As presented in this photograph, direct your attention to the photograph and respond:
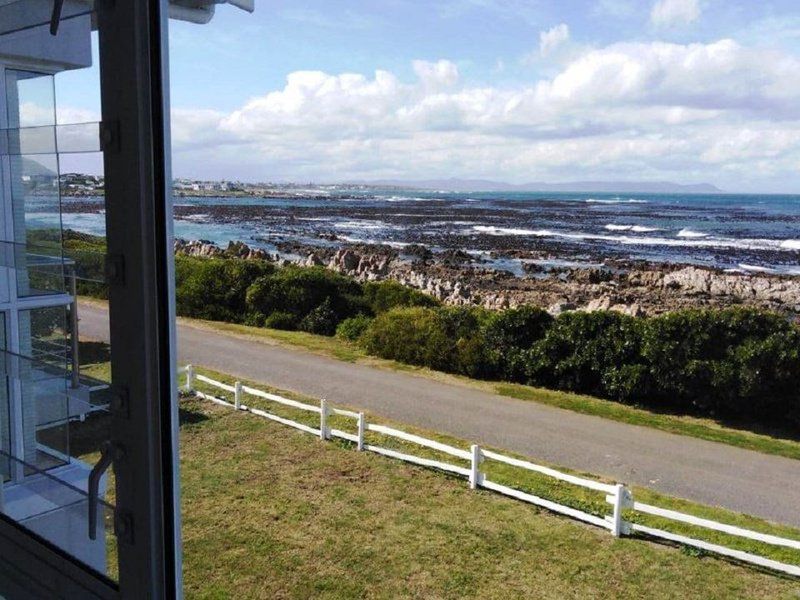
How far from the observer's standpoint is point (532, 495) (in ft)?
12.2

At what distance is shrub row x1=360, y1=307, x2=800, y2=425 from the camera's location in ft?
16.1

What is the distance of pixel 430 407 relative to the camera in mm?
5449

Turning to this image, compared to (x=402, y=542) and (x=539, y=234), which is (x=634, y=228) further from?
(x=402, y=542)

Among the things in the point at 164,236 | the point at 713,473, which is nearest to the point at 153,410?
the point at 164,236

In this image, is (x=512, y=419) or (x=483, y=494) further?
(x=512, y=419)

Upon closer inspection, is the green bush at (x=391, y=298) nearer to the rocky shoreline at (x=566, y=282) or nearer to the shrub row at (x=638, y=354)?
the shrub row at (x=638, y=354)

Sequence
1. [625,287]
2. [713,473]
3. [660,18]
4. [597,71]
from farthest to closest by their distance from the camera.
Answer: [625,287]
[713,473]
[597,71]
[660,18]

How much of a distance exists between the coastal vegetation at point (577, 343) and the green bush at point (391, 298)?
0.05 ft

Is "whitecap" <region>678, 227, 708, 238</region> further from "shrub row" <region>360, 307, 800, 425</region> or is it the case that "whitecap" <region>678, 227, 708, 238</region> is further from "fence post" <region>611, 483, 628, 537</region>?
→ "fence post" <region>611, 483, 628, 537</region>

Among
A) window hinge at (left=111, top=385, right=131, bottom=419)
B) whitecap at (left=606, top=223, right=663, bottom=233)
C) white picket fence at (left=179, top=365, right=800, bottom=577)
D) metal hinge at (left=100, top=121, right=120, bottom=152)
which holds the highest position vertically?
metal hinge at (left=100, top=121, right=120, bottom=152)

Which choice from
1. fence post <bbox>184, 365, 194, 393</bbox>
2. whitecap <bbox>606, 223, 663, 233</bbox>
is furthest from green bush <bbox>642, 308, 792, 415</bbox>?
whitecap <bbox>606, 223, 663, 233</bbox>

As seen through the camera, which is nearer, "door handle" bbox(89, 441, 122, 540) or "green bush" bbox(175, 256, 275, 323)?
"door handle" bbox(89, 441, 122, 540)

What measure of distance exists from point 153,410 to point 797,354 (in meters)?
4.96

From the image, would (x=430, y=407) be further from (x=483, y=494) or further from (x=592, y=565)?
(x=592, y=565)
